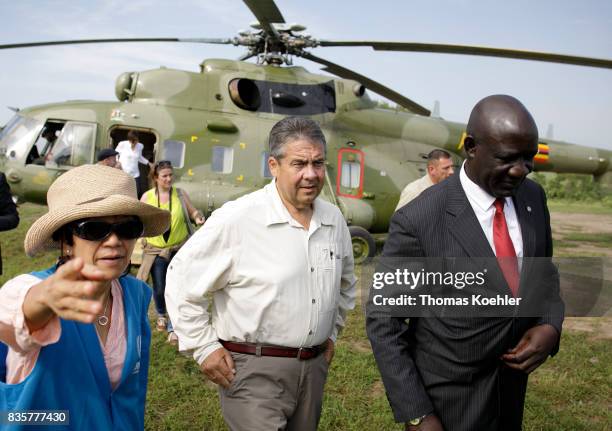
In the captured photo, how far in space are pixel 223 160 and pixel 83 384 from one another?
685cm

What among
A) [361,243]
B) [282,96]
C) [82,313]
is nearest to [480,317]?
[82,313]

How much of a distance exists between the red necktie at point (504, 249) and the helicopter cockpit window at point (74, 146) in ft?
23.4

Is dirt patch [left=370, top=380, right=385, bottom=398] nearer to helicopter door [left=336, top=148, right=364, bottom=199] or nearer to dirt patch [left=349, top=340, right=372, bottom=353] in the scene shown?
dirt patch [left=349, top=340, right=372, bottom=353]

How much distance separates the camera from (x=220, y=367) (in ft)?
7.13

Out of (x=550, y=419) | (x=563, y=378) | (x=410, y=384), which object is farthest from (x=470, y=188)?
(x=563, y=378)

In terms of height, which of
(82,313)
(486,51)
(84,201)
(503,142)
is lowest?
(82,313)

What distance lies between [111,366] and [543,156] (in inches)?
425

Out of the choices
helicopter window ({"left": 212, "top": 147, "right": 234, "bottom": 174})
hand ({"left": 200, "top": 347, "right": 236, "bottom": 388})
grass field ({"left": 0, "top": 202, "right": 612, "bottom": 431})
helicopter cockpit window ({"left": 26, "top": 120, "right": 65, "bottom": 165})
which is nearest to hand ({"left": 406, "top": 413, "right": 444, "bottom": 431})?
hand ({"left": 200, "top": 347, "right": 236, "bottom": 388})

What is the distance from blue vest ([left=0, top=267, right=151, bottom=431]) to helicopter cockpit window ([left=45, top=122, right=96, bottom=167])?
6646mm

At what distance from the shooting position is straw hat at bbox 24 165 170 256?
1.54 m

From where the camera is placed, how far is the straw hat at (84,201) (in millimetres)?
1544

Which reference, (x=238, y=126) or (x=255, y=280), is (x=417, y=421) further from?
(x=238, y=126)

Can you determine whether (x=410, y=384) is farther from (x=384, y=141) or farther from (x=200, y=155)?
(x=384, y=141)

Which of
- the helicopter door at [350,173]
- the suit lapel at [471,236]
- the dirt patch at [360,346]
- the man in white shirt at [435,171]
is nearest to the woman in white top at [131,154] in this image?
the helicopter door at [350,173]
